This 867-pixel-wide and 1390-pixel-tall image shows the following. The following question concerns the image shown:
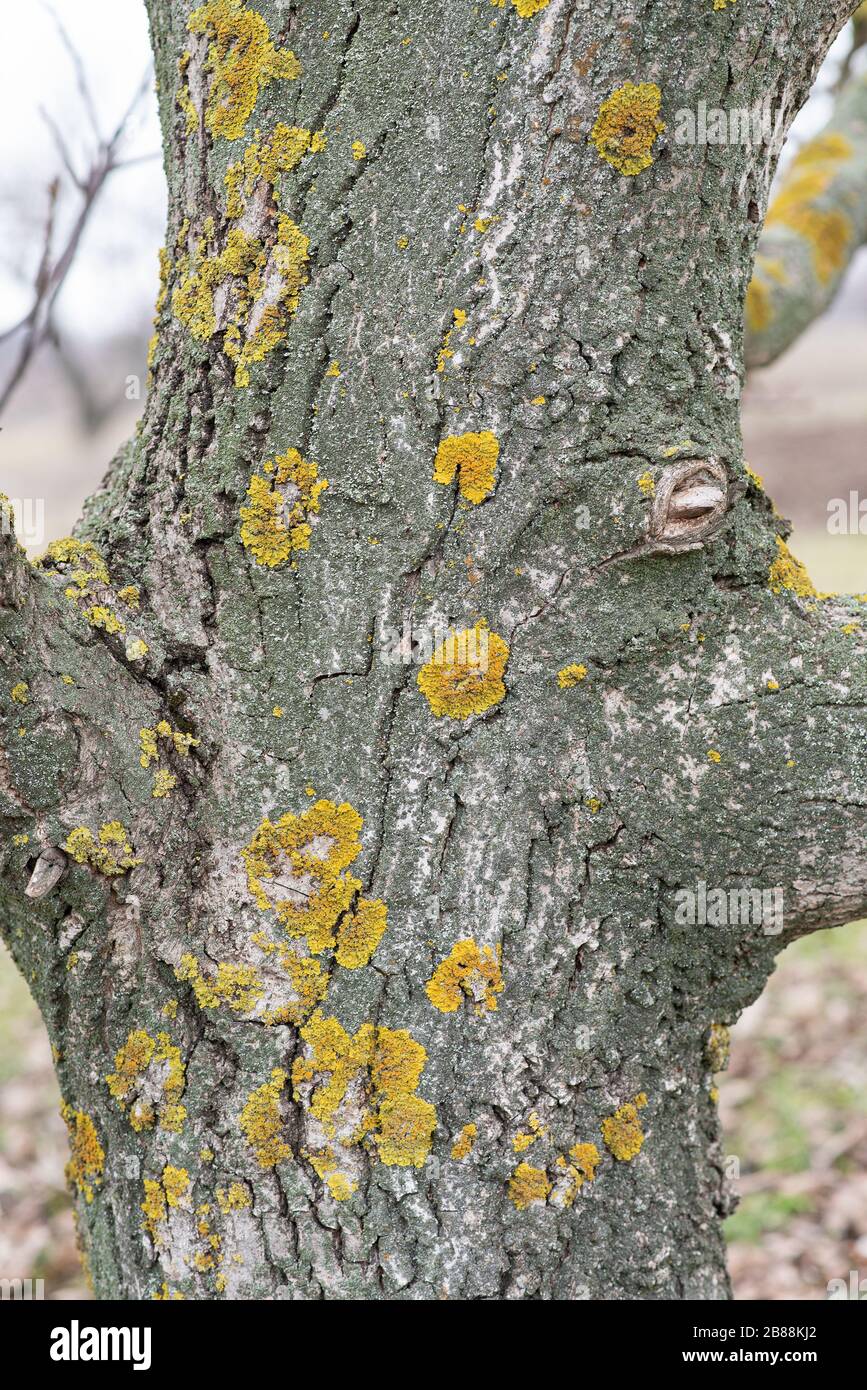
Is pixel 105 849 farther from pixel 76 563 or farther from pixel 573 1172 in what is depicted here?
pixel 573 1172

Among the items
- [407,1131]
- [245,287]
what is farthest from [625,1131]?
[245,287]

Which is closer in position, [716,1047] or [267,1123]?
[267,1123]

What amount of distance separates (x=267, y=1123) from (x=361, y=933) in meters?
0.32

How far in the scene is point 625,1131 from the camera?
156 centimetres

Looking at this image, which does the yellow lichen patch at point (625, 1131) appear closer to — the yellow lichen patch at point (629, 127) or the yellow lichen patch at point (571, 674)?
the yellow lichen patch at point (571, 674)

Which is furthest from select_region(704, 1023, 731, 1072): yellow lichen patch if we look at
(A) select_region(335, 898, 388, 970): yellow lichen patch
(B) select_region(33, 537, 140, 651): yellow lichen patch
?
(B) select_region(33, 537, 140, 651): yellow lichen patch

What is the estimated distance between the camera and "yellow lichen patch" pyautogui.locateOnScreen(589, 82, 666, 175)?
1385 millimetres

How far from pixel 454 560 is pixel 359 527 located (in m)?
0.15

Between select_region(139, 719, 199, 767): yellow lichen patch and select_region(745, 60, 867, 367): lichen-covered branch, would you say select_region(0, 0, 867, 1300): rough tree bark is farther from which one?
select_region(745, 60, 867, 367): lichen-covered branch

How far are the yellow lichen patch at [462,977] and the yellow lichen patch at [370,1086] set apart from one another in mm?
78

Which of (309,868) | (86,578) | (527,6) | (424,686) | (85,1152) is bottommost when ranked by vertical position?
(85,1152)

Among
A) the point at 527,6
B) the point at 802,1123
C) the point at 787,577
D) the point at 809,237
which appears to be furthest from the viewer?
the point at 802,1123

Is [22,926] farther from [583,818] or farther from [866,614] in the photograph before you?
[866,614]

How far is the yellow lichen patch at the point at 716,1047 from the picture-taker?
169 cm
